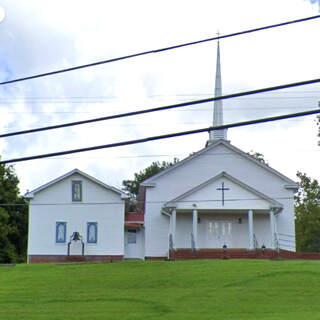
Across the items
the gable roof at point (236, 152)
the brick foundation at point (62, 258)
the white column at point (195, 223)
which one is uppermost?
the gable roof at point (236, 152)

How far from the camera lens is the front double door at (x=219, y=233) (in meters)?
34.9

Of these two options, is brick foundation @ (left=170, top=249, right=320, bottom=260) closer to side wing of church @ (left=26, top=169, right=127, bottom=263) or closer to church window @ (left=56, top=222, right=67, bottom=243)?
side wing of church @ (left=26, top=169, right=127, bottom=263)

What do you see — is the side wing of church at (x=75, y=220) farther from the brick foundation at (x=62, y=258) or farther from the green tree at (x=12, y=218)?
the green tree at (x=12, y=218)

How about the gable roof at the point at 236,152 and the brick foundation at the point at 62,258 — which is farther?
the gable roof at the point at 236,152

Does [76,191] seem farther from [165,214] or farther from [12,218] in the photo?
[12,218]

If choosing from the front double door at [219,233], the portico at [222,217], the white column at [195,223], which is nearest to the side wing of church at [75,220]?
the portico at [222,217]

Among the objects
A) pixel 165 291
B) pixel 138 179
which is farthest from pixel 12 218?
pixel 165 291

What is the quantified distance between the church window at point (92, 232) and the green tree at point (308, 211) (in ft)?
73.3

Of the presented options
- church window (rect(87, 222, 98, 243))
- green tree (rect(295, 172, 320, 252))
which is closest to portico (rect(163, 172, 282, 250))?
church window (rect(87, 222, 98, 243))

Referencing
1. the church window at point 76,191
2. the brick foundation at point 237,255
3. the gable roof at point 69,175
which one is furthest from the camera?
the church window at point 76,191

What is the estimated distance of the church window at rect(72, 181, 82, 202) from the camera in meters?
35.8

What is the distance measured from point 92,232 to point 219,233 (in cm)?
709

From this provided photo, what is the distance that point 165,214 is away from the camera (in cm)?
3525

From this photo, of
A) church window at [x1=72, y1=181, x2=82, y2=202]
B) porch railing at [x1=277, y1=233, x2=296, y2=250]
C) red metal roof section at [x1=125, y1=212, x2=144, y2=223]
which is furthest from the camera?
red metal roof section at [x1=125, y1=212, x2=144, y2=223]
